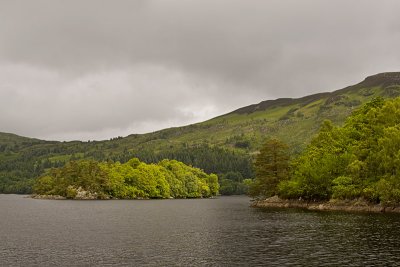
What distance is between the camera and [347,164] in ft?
393

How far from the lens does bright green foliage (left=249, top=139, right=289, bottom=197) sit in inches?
5630

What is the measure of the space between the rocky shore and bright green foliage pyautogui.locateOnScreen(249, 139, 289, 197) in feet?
13.1

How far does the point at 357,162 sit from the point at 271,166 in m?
39.8

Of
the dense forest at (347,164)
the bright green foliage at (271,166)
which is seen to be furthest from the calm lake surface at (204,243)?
the bright green foliage at (271,166)

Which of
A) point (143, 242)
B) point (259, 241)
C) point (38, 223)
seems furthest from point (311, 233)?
point (38, 223)

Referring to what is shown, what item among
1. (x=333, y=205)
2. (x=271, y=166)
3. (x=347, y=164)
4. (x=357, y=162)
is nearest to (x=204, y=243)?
(x=357, y=162)

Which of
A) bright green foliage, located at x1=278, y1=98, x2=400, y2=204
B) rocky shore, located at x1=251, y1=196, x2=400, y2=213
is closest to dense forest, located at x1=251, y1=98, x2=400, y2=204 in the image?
bright green foliage, located at x1=278, y1=98, x2=400, y2=204

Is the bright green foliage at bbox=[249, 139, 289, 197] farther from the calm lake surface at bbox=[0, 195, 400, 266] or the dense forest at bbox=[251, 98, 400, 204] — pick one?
the calm lake surface at bbox=[0, 195, 400, 266]

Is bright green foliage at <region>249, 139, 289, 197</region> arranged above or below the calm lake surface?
above

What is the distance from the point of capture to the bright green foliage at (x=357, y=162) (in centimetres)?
10025

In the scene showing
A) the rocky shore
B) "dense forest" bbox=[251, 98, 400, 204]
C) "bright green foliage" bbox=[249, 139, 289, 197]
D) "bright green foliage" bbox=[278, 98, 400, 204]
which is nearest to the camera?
"bright green foliage" bbox=[278, 98, 400, 204]

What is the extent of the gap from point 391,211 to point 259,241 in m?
53.8

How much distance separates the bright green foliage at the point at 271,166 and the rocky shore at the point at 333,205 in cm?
400

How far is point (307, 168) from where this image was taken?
12494cm
